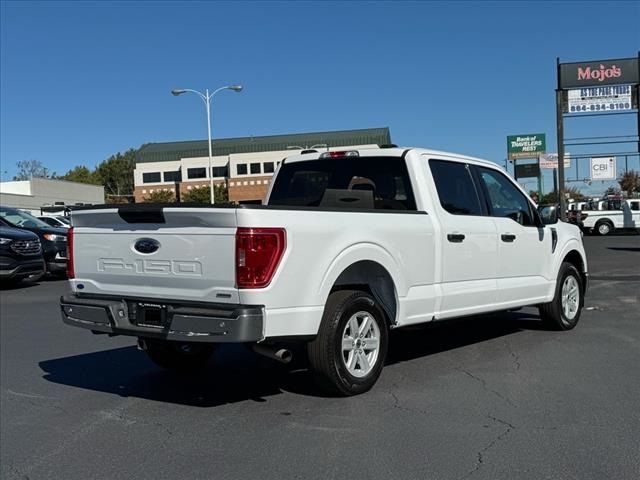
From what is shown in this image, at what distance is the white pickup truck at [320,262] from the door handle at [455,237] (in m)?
0.02

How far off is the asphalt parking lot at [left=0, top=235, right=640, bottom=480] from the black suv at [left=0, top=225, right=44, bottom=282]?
756cm

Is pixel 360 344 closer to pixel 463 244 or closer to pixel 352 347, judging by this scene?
pixel 352 347

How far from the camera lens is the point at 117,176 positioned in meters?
105

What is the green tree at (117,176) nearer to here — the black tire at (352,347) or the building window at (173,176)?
the building window at (173,176)

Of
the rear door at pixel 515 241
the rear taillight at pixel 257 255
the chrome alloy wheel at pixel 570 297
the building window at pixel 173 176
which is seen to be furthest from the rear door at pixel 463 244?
the building window at pixel 173 176

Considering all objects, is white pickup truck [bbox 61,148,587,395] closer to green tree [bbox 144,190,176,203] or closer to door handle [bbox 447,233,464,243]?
door handle [bbox 447,233,464,243]

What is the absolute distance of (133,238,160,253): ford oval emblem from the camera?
4.94m

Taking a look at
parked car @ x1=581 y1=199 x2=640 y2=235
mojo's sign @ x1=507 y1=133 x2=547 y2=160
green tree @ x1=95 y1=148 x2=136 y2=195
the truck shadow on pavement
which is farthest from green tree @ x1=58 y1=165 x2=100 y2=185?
the truck shadow on pavement

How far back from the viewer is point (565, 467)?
386 centimetres

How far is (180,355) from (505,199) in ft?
12.7

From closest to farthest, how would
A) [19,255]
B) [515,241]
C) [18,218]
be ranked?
[515,241] < [19,255] < [18,218]

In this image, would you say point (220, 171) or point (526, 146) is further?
point (220, 171)

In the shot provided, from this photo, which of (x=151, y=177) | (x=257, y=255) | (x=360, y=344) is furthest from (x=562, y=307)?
(x=151, y=177)

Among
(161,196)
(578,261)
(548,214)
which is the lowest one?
(578,261)
